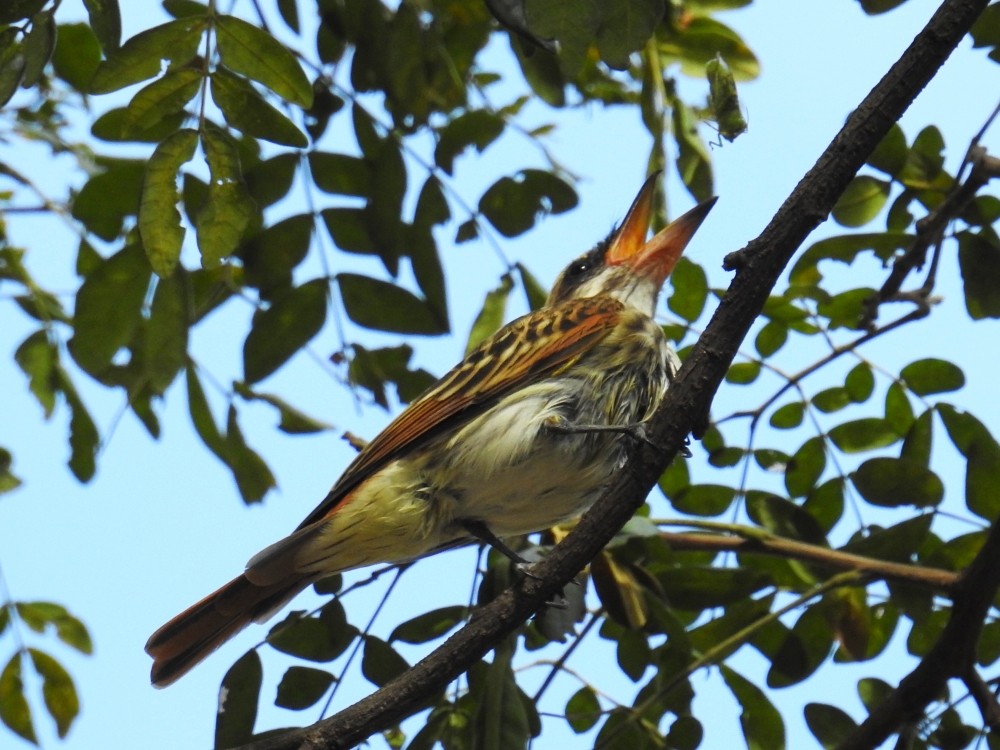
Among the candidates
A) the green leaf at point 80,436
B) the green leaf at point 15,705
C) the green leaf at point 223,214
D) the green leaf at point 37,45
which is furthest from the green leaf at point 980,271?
the green leaf at point 15,705

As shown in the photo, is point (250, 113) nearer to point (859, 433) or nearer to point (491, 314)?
point (491, 314)

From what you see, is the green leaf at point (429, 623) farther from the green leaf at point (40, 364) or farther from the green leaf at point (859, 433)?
the green leaf at point (40, 364)

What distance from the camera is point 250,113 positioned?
3.40 metres

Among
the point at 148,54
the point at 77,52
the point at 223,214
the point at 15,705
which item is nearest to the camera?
the point at 223,214

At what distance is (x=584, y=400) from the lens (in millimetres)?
4176

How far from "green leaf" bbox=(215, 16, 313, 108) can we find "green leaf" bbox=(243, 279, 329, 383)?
99cm

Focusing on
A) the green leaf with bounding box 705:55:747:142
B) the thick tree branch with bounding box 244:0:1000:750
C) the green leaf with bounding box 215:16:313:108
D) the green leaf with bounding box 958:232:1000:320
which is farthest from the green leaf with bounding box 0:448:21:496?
the green leaf with bounding box 958:232:1000:320

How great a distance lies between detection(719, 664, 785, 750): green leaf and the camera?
3.85m

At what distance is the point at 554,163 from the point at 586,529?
1996 millimetres

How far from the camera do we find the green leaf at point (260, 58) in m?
3.33

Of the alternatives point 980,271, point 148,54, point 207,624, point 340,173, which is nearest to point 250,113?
point 148,54

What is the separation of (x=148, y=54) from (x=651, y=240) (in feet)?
7.08

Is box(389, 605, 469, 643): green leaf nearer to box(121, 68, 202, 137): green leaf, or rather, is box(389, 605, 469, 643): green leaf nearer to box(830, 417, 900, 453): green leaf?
box(830, 417, 900, 453): green leaf

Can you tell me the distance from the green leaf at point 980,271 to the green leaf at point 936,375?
217 mm
